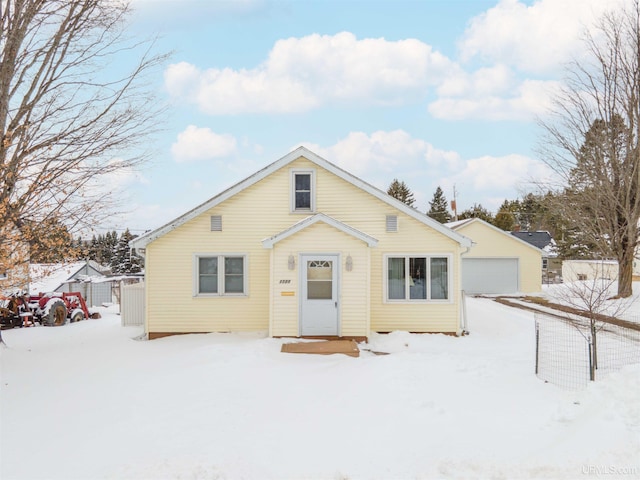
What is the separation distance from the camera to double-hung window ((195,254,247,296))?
12.7m

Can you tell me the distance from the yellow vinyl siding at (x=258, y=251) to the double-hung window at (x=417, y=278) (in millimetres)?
206

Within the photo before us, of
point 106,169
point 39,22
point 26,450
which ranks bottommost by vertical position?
point 26,450

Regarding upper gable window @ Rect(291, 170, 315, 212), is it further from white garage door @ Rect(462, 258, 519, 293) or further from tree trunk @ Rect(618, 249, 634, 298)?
white garage door @ Rect(462, 258, 519, 293)

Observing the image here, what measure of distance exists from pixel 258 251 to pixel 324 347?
11.8 ft

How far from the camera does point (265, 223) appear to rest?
12.9 meters

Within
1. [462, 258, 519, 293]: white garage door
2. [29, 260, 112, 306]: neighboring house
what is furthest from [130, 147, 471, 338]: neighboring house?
[462, 258, 519, 293]: white garage door

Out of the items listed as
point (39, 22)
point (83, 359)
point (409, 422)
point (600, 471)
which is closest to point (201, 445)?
point (409, 422)

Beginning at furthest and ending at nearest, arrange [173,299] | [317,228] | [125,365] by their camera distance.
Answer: [173,299]
[317,228]
[125,365]

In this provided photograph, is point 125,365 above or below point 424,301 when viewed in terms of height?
below

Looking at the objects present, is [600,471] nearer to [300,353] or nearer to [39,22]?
[300,353]

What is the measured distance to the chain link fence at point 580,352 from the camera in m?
7.86

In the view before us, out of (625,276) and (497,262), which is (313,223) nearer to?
(625,276)

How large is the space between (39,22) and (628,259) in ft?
76.7

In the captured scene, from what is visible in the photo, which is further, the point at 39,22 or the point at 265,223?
the point at 265,223
